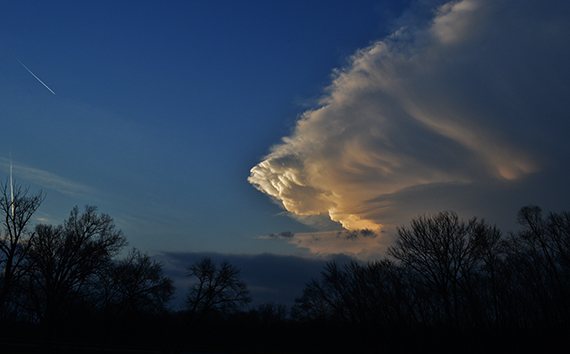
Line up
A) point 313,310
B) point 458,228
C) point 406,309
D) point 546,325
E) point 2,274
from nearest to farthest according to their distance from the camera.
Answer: point 546,325 < point 2,274 < point 406,309 < point 458,228 < point 313,310

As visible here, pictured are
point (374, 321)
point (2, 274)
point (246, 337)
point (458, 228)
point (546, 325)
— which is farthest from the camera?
point (246, 337)

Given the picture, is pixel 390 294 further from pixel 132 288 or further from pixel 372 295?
pixel 132 288

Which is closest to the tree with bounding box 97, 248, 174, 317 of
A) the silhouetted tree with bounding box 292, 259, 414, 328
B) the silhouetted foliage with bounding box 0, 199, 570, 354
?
the silhouetted foliage with bounding box 0, 199, 570, 354

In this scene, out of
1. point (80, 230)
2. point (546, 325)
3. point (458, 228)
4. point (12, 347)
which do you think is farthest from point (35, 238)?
point (546, 325)

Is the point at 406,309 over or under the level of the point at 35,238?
under

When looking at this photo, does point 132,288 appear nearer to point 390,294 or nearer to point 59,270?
point 59,270

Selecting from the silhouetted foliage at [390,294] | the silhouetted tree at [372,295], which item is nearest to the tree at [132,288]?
the silhouetted foliage at [390,294]

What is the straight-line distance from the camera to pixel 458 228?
32156 mm

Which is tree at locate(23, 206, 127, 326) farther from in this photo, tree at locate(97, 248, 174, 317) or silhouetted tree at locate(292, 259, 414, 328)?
silhouetted tree at locate(292, 259, 414, 328)

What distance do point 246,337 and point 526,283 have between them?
54656 millimetres

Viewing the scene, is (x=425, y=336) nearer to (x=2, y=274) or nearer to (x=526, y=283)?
(x=526, y=283)

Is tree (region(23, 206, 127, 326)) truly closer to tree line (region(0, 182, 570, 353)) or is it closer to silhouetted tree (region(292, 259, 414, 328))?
tree line (region(0, 182, 570, 353))

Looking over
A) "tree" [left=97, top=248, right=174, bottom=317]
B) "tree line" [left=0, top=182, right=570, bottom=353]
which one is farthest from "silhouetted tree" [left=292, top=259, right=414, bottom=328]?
"tree" [left=97, top=248, right=174, bottom=317]

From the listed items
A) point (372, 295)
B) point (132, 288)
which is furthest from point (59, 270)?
point (372, 295)
